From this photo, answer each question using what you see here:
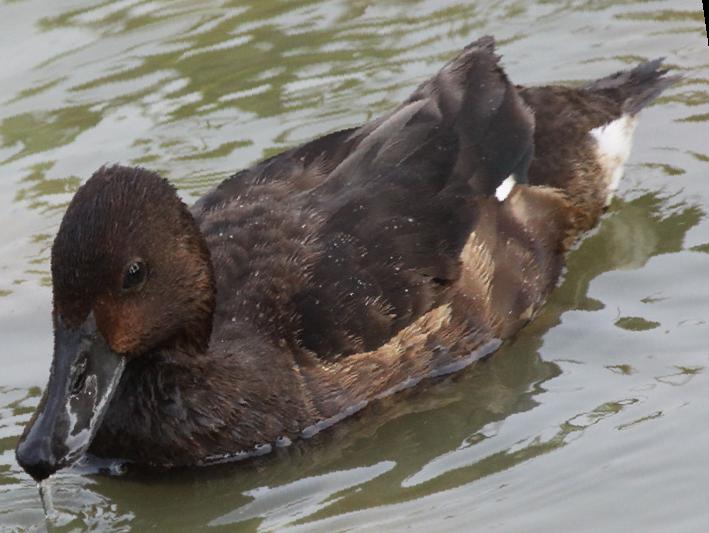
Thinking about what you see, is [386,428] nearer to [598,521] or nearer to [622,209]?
[598,521]

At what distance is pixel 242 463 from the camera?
7.92 metres

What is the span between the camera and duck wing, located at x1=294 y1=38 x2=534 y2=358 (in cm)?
808

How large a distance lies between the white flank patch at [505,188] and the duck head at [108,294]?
1.69 metres

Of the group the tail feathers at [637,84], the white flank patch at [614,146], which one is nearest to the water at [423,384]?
the white flank patch at [614,146]

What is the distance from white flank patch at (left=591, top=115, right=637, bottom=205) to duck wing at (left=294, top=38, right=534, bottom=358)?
2.36 feet

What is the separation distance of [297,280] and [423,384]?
2.78ft

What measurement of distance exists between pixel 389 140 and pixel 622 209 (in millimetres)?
1758

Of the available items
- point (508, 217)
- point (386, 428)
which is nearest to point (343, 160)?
point (508, 217)

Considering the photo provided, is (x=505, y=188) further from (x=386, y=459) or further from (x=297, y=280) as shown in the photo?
(x=386, y=459)

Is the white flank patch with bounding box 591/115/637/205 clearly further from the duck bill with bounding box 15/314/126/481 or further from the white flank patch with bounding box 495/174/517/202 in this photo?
the duck bill with bounding box 15/314/126/481

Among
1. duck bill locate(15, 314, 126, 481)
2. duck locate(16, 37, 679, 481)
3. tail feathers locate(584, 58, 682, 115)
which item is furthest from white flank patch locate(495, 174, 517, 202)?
duck bill locate(15, 314, 126, 481)

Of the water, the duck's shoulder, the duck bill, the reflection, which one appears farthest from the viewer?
the duck's shoulder

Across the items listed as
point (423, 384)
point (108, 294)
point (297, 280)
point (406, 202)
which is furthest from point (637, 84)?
Result: point (108, 294)

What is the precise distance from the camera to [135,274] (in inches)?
298
